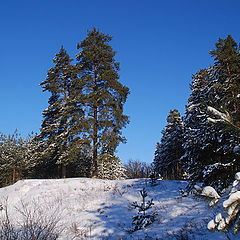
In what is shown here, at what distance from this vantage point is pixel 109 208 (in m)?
8.57

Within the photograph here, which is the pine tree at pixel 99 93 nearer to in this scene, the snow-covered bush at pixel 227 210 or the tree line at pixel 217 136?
the tree line at pixel 217 136

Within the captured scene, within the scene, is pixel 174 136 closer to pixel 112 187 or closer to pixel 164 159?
pixel 164 159

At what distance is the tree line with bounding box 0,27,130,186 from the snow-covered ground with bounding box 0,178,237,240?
4395mm

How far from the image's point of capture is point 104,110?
17453 millimetres

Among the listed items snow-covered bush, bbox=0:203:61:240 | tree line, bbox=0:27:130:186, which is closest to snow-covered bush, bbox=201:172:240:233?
snow-covered bush, bbox=0:203:61:240

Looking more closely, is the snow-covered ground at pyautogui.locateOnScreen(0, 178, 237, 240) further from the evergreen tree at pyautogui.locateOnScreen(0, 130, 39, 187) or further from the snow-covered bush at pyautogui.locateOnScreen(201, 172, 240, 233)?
the evergreen tree at pyautogui.locateOnScreen(0, 130, 39, 187)

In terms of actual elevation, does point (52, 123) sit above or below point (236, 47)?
below

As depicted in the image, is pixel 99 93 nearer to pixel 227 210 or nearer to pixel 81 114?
pixel 81 114

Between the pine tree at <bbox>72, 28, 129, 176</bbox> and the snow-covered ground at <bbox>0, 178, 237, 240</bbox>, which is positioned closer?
the snow-covered ground at <bbox>0, 178, 237, 240</bbox>

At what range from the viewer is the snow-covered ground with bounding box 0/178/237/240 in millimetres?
5921

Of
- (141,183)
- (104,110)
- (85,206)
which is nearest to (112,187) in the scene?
(141,183)

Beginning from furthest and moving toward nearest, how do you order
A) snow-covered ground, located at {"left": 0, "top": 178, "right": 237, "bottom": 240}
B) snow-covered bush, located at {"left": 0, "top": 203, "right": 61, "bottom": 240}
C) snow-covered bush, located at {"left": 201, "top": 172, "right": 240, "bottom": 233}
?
snow-covered ground, located at {"left": 0, "top": 178, "right": 237, "bottom": 240}
snow-covered bush, located at {"left": 0, "top": 203, "right": 61, "bottom": 240}
snow-covered bush, located at {"left": 201, "top": 172, "right": 240, "bottom": 233}

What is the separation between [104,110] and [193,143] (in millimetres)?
11042

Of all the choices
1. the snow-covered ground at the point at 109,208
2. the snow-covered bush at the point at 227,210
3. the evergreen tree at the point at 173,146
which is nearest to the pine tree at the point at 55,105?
the snow-covered ground at the point at 109,208
